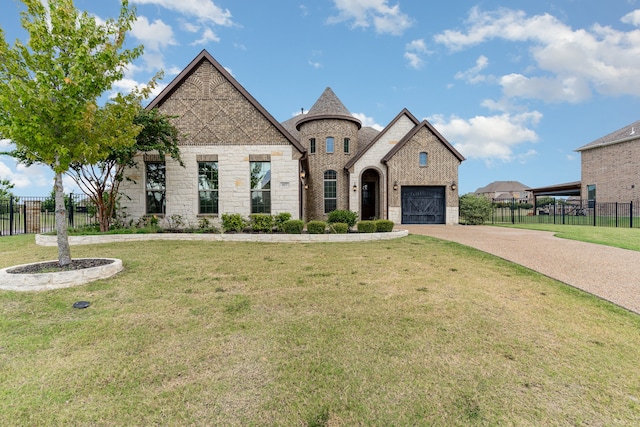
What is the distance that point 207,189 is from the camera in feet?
42.0

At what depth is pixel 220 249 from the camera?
29.7ft

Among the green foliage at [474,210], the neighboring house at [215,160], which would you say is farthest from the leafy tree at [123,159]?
the green foliage at [474,210]

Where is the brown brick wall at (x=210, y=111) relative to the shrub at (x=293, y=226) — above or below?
above

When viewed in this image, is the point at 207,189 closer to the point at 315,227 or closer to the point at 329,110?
the point at 315,227

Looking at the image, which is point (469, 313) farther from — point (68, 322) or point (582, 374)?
point (68, 322)

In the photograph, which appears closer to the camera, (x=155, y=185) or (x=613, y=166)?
(x=155, y=185)

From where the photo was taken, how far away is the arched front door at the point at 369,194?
2130 cm

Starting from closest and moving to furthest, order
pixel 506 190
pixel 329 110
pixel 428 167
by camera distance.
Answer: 1. pixel 428 167
2. pixel 329 110
3. pixel 506 190

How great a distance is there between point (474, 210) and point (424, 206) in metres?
3.54

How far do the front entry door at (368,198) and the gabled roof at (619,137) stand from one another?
69.8ft

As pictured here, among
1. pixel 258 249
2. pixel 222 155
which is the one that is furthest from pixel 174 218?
pixel 258 249

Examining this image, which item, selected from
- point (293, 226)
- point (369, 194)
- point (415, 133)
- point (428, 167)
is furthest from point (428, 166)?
point (293, 226)

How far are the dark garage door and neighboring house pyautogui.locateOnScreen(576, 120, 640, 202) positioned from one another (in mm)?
17941

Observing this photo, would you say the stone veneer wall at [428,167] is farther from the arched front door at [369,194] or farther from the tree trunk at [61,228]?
the tree trunk at [61,228]
